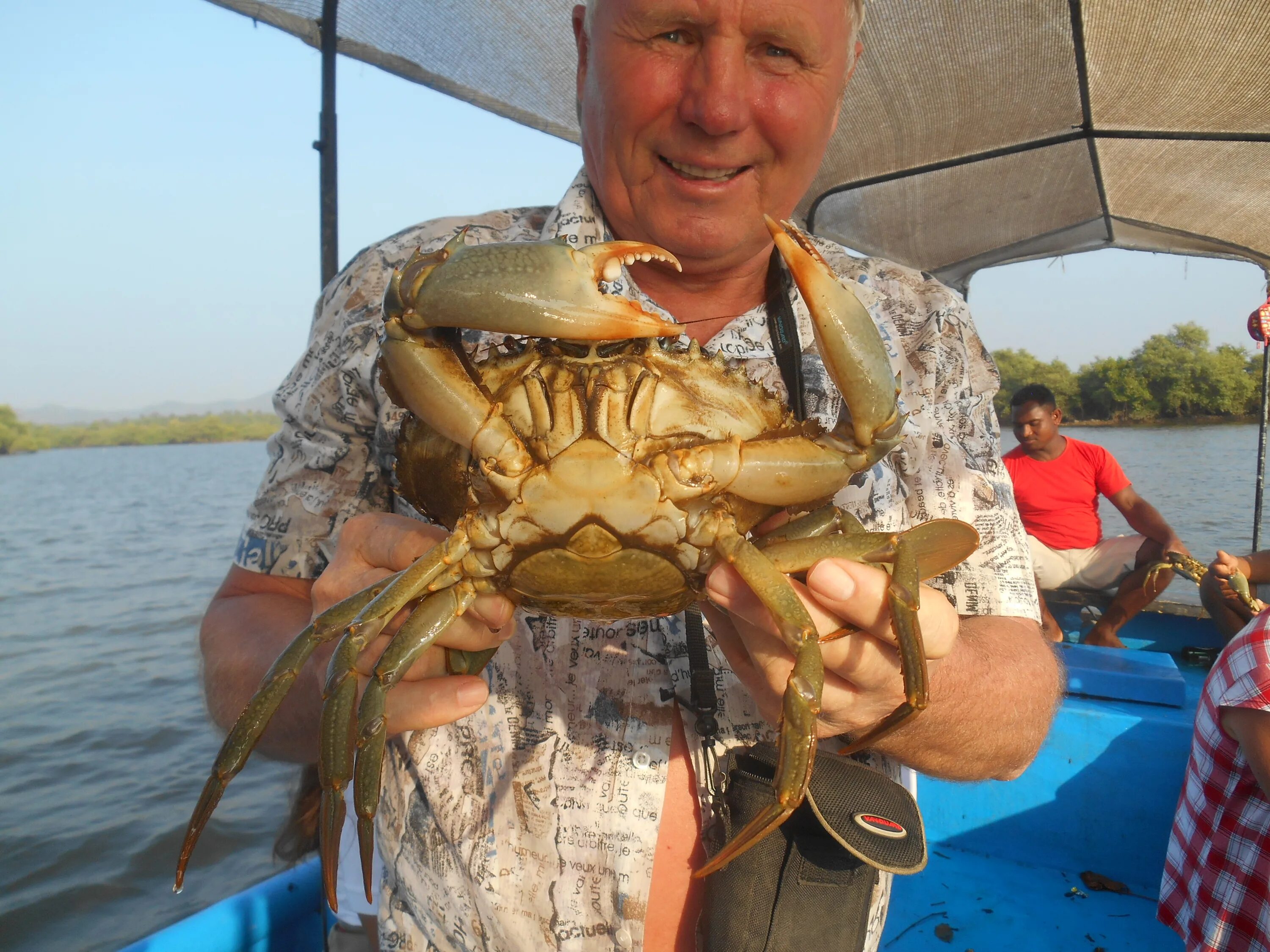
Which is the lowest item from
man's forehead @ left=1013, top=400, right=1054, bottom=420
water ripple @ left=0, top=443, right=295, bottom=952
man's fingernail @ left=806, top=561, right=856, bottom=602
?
water ripple @ left=0, top=443, right=295, bottom=952

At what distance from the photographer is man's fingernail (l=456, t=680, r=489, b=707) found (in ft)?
4.76

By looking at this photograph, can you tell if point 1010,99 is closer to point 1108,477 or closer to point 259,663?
point 259,663

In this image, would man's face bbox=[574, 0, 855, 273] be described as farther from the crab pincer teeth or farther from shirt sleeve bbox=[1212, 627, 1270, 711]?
shirt sleeve bbox=[1212, 627, 1270, 711]

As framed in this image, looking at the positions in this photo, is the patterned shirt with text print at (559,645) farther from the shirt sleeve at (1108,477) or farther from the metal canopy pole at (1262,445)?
the shirt sleeve at (1108,477)

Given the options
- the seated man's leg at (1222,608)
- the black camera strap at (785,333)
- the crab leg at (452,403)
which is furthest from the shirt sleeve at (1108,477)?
the crab leg at (452,403)

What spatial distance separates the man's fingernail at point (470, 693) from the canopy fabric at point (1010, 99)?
3507 millimetres

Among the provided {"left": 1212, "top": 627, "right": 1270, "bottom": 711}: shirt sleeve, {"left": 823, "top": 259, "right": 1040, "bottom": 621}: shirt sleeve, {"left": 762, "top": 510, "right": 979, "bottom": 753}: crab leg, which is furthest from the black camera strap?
{"left": 1212, "top": 627, "right": 1270, "bottom": 711}: shirt sleeve

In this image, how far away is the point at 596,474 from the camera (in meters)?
1.27

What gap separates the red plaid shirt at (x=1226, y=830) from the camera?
220 centimetres

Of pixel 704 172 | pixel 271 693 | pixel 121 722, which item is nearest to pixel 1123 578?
pixel 704 172

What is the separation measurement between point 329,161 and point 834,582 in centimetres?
327

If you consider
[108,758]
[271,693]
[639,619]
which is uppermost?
[639,619]

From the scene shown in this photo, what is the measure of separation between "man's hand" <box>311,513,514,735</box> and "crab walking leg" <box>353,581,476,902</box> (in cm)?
3

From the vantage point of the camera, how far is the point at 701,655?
5.58ft
